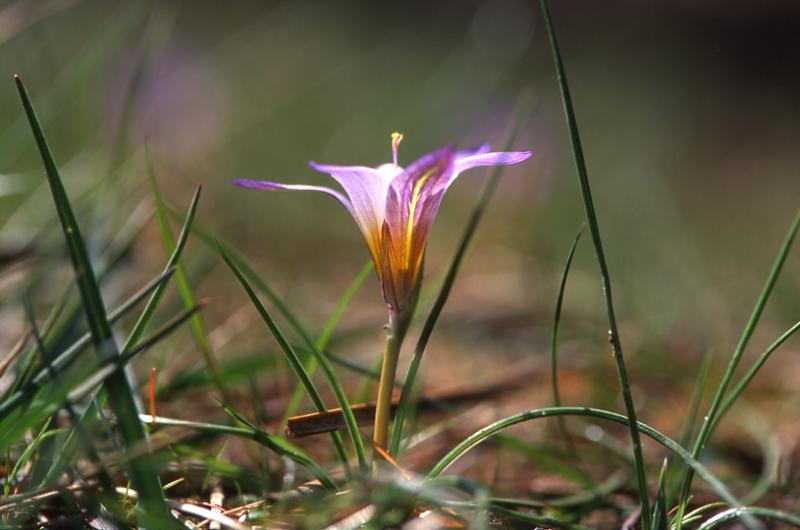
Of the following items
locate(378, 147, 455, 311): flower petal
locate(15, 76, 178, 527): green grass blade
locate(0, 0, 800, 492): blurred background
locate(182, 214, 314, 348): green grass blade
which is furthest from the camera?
locate(0, 0, 800, 492): blurred background

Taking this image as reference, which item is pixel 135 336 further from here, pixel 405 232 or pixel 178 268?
pixel 405 232

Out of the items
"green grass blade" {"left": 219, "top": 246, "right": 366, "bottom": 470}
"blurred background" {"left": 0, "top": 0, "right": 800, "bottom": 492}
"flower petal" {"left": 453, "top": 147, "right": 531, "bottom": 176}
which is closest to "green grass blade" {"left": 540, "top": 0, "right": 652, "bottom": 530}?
"flower petal" {"left": 453, "top": 147, "right": 531, "bottom": 176}

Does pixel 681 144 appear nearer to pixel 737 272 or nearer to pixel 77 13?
pixel 737 272

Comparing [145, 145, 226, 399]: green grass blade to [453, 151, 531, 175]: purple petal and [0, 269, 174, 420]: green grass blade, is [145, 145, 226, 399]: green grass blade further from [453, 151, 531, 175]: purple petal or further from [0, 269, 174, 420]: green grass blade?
[453, 151, 531, 175]: purple petal

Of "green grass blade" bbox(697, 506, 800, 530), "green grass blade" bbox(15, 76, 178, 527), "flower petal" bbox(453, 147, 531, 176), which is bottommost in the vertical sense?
"green grass blade" bbox(697, 506, 800, 530)

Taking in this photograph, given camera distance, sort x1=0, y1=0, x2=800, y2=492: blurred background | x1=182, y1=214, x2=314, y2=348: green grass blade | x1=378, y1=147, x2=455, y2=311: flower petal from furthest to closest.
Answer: x1=0, y1=0, x2=800, y2=492: blurred background < x1=182, y1=214, x2=314, y2=348: green grass blade < x1=378, y1=147, x2=455, y2=311: flower petal

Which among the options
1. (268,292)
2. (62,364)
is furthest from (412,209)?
(62,364)
